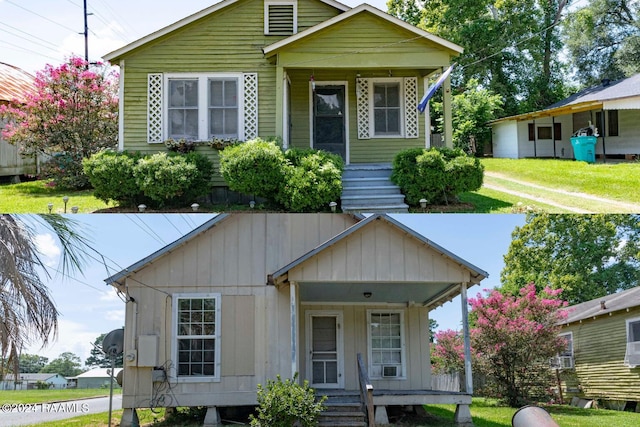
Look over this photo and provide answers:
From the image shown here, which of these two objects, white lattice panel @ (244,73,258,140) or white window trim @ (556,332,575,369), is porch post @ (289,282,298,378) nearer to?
white lattice panel @ (244,73,258,140)

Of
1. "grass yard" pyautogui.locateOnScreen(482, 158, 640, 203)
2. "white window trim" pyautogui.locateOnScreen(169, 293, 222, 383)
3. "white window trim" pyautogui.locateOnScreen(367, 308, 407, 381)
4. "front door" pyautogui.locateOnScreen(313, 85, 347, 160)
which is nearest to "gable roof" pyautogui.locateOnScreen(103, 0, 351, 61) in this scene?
"front door" pyautogui.locateOnScreen(313, 85, 347, 160)

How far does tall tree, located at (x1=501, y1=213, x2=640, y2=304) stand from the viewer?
14.3 metres

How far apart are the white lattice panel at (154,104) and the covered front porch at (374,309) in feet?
14.3

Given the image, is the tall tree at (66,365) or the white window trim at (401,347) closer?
the white window trim at (401,347)

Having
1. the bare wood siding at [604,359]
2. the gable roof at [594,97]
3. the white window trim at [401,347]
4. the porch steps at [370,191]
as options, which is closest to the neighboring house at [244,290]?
the porch steps at [370,191]

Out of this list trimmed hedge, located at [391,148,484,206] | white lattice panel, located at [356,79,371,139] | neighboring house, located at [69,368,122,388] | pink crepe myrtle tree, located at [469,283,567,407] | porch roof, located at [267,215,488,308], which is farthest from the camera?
white lattice panel, located at [356,79,371,139]

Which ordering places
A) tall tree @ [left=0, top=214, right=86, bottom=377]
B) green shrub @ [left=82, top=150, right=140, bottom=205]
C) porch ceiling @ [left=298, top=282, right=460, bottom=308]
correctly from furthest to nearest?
1. green shrub @ [left=82, top=150, right=140, bottom=205]
2. porch ceiling @ [left=298, top=282, right=460, bottom=308]
3. tall tree @ [left=0, top=214, right=86, bottom=377]

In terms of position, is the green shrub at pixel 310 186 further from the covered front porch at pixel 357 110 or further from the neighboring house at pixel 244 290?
the covered front porch at pixel 357 110

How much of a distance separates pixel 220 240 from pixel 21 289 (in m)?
2.98

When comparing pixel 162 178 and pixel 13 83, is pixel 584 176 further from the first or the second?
pixel 13 83

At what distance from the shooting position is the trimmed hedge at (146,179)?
11.5 meters

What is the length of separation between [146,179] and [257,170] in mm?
1856

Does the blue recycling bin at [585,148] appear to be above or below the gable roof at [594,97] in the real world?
below

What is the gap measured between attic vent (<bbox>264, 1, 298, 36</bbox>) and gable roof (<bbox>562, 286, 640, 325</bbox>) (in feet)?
28.0
